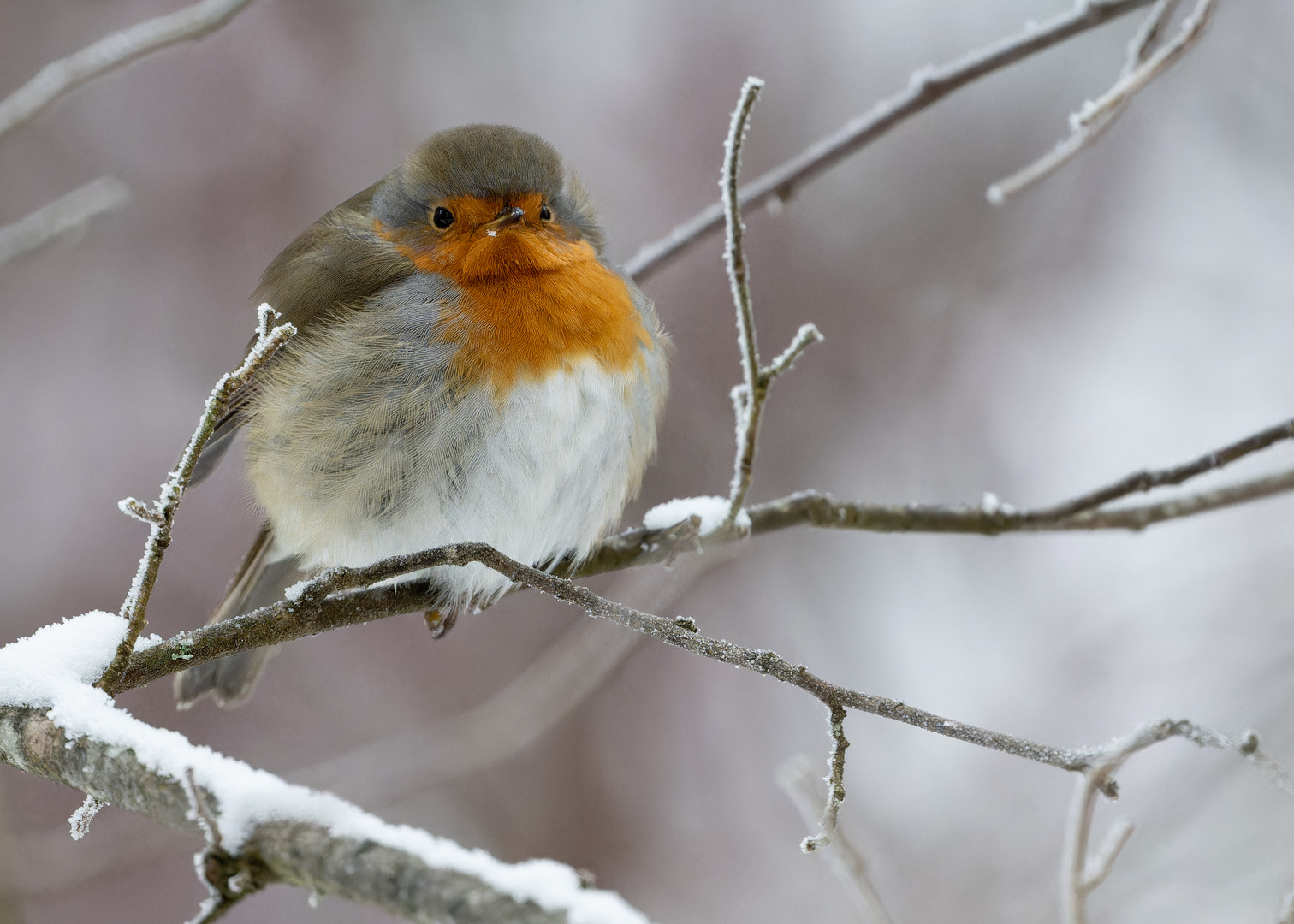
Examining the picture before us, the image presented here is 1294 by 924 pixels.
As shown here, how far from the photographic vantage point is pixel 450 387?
2627 millimetres

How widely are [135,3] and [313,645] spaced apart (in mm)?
2957

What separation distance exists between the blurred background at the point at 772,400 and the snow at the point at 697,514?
1.52m

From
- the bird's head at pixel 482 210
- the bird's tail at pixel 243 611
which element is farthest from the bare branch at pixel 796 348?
the bird's tail at pixel 243 611

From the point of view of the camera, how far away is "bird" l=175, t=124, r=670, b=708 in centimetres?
262

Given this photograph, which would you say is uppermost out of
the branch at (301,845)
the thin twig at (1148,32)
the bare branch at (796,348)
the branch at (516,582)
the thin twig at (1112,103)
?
the thin twig at (1148,32)

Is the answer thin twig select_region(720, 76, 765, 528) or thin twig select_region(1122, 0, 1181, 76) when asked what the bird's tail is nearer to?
thin twig select_region(720, 76, 765, 528)

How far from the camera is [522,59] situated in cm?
548

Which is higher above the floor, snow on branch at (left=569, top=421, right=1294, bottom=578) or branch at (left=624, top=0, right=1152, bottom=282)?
branch at (left=624, top=0, right=1152, bottom=282)

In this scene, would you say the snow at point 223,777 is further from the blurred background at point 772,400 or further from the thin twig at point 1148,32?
the thin twig at point 1148,32

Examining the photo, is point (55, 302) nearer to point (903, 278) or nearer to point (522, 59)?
point (522, 59)

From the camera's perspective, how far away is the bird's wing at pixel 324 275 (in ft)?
9.55

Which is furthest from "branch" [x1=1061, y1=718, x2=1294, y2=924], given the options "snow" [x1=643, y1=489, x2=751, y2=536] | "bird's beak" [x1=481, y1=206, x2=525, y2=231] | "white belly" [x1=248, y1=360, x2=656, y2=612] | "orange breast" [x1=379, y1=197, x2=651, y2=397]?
"bird's beak" [x1=481, y1=206, x2=525, y2=231]

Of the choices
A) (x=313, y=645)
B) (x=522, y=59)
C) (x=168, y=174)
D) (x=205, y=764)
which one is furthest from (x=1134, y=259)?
(x=205, y=764)

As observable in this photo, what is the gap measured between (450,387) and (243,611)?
45.0 inches
